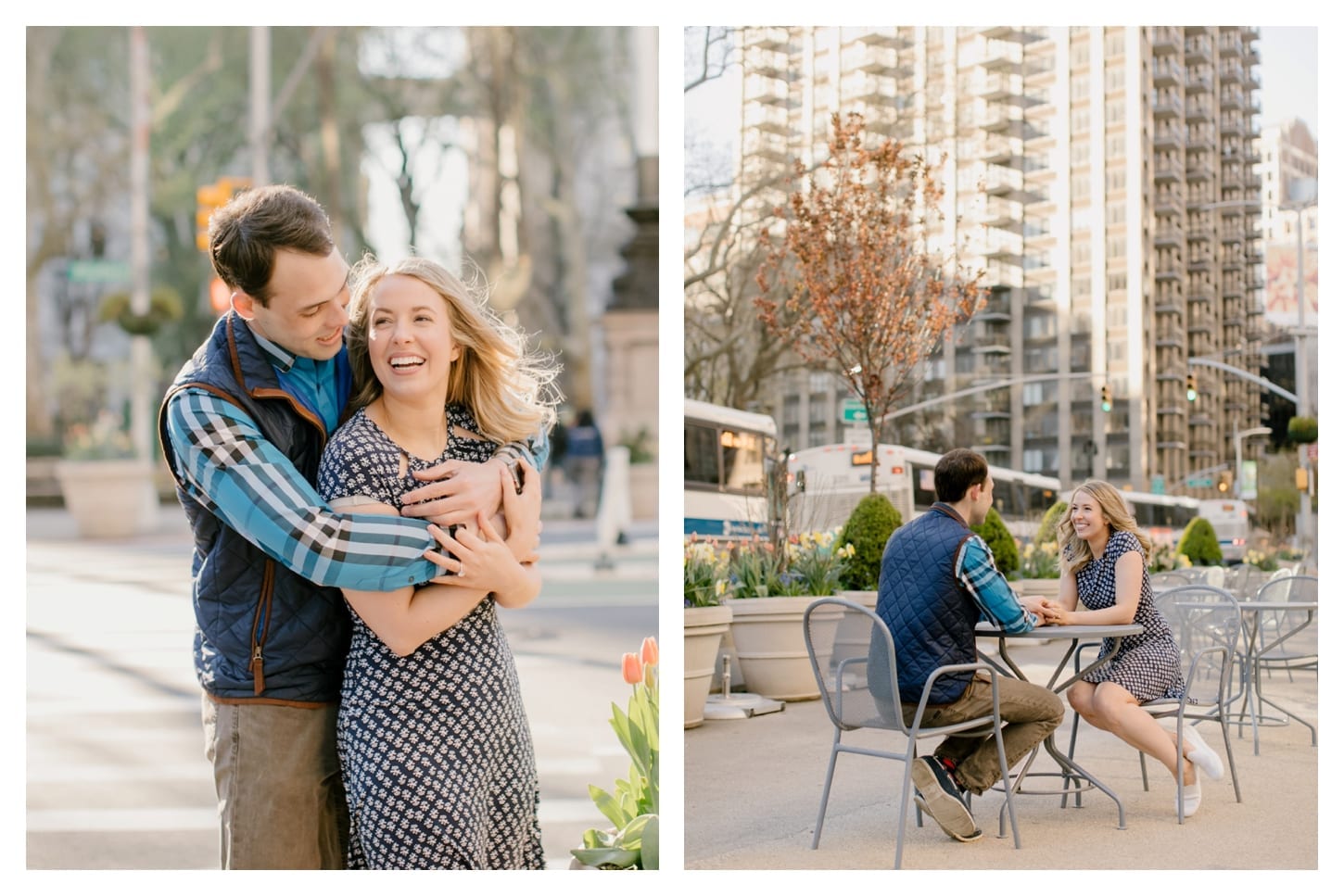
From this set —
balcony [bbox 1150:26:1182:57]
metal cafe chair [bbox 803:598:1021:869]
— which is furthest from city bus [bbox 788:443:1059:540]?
balcony [bbox 1150:26:1182:57]

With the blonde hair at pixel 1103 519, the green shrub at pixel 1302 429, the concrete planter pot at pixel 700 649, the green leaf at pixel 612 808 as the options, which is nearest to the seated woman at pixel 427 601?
the green leaf at pixel 612 808

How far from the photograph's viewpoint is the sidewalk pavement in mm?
4230

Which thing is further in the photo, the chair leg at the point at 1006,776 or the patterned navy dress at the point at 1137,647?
the patterned navy dress at the point at 1137,647

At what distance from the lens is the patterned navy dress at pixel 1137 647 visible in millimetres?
4641

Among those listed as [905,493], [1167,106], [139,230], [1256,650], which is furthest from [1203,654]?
[139,230]

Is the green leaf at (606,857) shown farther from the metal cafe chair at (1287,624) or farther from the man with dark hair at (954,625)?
the metal cafe chair at (1287,624)

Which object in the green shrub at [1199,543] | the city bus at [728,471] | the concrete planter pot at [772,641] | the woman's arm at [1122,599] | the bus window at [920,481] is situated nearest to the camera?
the woman's arm at [1122,599]

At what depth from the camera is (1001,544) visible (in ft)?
32.9

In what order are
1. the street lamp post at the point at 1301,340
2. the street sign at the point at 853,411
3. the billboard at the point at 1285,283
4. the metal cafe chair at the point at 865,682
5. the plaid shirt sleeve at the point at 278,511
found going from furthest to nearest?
1. the street sign at the point at 853,411
2. the billboard at the point at 1285,283
3. the street lamp post at the point at 1301,340
4. the metal cafe chair at the point at 865,682
5. the plaid shirt sleeve at the point at 278,511

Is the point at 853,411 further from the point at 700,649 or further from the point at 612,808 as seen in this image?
the point at 612,808

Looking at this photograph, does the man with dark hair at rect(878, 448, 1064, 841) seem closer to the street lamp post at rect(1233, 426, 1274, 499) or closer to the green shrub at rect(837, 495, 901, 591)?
the green shrub at rect(837, 495, 901, 591)

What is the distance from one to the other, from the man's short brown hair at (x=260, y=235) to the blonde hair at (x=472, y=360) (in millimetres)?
176

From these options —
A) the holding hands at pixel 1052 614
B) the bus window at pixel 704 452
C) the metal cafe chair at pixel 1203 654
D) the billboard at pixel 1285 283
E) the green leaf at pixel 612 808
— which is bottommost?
the green leaf at pixel 612 808
